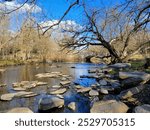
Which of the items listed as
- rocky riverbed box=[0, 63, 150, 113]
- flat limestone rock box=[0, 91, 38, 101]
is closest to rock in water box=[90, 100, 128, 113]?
rocky riverbed box=[0, 63, 150, 113]

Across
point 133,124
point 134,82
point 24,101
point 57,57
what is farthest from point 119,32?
point 57,57

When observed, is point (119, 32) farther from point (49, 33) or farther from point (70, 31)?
point (49, 33)

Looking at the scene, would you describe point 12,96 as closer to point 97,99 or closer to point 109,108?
point 97,99

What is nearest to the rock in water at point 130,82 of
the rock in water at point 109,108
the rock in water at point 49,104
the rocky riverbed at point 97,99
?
the rocky riverbed at point 97,99

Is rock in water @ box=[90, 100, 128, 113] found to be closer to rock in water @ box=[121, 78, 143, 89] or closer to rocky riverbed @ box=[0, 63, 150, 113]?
rocky riverbed @ box=[0, 63, 150, 113]

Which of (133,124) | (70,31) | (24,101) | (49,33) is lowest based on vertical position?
(24,101)

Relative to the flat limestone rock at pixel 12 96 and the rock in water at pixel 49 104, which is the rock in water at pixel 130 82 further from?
the flat limestone rock at pixel 12 96

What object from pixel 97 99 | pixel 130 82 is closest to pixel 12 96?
pixel 97 99

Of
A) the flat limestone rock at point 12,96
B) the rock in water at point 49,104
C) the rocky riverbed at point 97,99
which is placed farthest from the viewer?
the flat limestone rock at point 12,96

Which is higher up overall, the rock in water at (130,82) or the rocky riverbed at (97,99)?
the rock in water at (130,82)

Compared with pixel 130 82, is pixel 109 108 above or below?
below

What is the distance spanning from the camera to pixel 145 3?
22.0ft

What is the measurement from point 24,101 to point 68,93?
2229 millimetres

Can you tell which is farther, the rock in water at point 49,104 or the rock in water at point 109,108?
the rock in water at point 49,104
